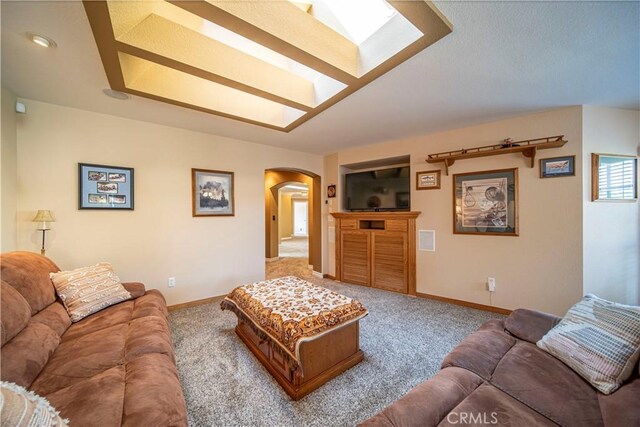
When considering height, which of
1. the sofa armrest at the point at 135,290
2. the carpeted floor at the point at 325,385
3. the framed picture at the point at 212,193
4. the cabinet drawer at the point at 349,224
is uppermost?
the framed picture at the point at 212,193

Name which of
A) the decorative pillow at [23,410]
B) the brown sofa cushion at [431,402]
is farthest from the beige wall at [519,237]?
the decorative pillow at [23,410]

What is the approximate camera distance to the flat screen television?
3.83 m

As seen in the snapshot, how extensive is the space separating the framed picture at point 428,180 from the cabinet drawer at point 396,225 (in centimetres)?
59

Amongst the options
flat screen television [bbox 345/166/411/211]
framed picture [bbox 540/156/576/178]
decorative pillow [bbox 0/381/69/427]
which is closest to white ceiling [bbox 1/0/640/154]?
framed picture [bbox 540/156/576/178]

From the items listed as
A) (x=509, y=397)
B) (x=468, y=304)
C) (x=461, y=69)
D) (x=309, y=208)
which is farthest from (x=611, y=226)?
(x=309, y=208)

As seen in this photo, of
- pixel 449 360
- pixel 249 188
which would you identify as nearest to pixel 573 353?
pixel 449 360

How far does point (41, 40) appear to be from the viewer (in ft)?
5.09

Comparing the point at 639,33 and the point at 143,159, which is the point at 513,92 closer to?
the point at 639,33

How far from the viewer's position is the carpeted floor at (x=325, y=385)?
150cm

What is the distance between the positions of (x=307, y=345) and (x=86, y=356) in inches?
50.7

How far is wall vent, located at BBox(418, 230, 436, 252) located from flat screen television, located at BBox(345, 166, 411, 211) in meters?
0.46

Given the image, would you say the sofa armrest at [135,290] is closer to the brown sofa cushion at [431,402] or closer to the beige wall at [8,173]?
the beige wall at [8,173]

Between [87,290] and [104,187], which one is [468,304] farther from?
[104,187]

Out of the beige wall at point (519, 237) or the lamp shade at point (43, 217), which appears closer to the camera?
the lamp shade at point (43, 217)
